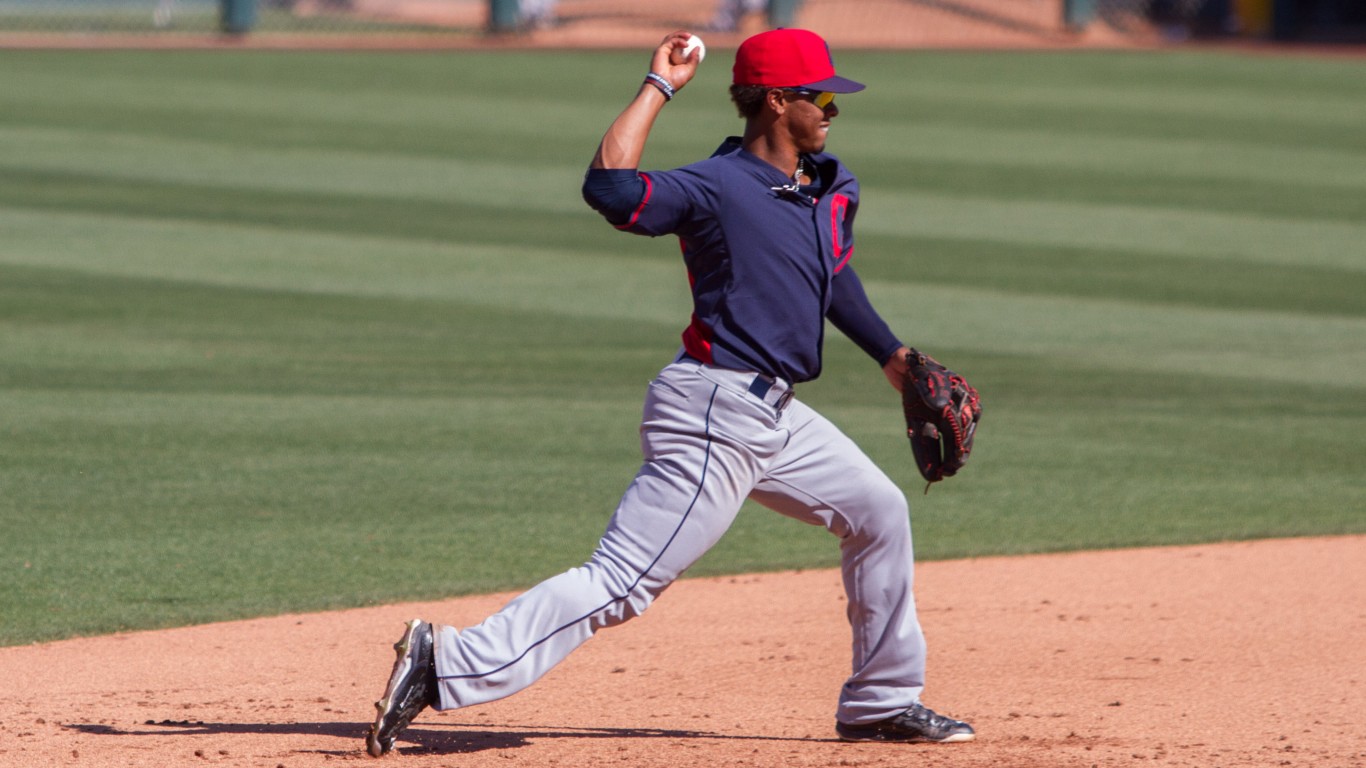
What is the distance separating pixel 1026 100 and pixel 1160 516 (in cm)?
1402

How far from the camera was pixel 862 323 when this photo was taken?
15.1 feet

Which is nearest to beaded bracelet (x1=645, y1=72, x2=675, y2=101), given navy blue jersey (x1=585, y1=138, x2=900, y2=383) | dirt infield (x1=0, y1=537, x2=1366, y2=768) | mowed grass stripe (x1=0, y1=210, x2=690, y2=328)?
navy blue jersey (x1=585, y1=138, x2=900, y2=383)

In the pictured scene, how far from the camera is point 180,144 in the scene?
56.3ft

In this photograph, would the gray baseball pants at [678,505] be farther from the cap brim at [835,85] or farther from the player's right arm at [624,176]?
the cap brim at [835,85]

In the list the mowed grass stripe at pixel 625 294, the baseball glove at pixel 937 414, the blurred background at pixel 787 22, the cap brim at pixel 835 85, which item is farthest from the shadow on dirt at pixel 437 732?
the blurred background at pixel 787 22

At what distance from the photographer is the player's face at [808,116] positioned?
4297mm

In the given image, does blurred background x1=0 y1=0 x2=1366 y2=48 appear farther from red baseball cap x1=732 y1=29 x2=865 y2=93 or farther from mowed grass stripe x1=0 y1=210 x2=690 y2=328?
red baseball cap x1=732 y1=29 x2=865 y2=93

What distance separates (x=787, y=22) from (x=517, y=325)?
625 inches

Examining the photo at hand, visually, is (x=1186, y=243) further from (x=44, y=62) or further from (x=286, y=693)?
(x=44, y=62)

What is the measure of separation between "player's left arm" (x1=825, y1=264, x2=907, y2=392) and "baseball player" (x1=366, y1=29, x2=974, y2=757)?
12 cm

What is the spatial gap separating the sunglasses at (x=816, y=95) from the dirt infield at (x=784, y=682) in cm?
150

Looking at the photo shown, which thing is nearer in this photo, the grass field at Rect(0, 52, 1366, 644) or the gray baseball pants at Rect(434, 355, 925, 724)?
the gray baseball pants at Rect(434, 355, 925, 724)

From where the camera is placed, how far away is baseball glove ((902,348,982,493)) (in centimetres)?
457

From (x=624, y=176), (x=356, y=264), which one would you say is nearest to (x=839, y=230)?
(x=624, y=176)
